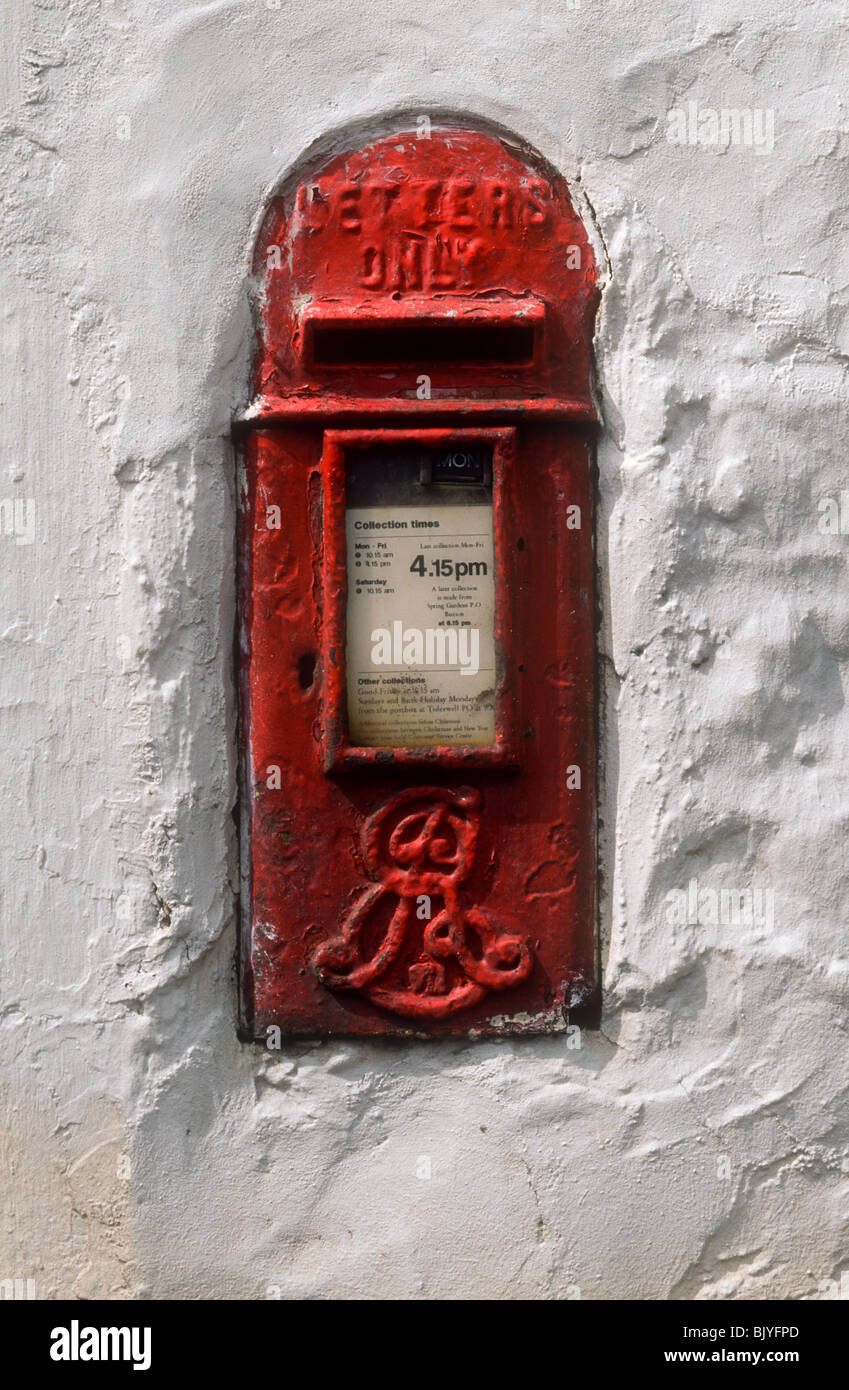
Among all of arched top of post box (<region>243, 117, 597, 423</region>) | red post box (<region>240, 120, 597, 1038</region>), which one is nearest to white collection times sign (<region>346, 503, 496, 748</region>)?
red post box (<region>240, 120, 597, 1038</region>)

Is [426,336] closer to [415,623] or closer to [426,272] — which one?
[426,272]

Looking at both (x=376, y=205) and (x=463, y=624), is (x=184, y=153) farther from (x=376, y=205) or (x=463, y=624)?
(x=463, y=624)

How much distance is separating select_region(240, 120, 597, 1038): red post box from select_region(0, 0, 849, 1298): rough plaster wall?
6 cm

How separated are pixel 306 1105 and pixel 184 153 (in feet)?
5.64

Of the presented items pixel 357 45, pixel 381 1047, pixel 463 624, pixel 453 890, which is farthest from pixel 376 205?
pixel 381 1047

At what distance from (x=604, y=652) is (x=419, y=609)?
349 millimetres

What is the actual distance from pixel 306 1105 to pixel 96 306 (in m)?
1.48

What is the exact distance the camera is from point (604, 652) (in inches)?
74.2

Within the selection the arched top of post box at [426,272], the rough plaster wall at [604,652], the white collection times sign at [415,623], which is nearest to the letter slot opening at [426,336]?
the arched top of post box at [426,272]

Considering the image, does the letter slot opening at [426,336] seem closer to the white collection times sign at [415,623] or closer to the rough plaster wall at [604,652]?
the rough plaster wall at [604,652]

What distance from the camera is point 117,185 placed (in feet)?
6.07

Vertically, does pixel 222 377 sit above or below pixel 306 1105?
above

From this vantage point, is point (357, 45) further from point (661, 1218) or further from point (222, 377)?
point (661, 1218)

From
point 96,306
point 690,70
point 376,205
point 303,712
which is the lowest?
point 303,712
